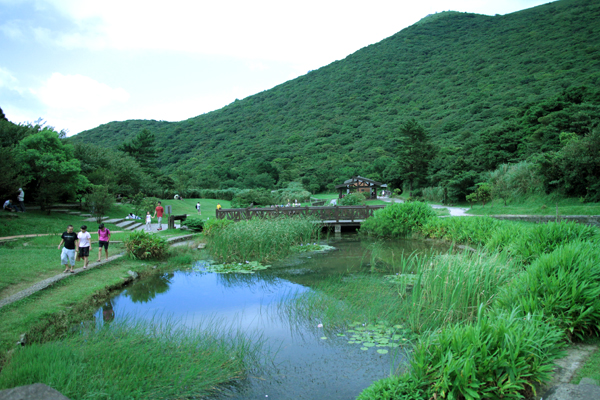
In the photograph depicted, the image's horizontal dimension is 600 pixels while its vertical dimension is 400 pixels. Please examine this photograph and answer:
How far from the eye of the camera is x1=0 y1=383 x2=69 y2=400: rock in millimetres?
3078

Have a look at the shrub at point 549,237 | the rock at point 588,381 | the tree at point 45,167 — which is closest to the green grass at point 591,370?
the rock at point 588,381

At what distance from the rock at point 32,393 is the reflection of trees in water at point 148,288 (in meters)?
5.39

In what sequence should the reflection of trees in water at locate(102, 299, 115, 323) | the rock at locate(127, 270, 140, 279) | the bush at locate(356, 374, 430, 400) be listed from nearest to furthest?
Result: 1. the bush at locate(356, 374, 430, 400)
2. the reflection of trees in water at locate(102, 299, 115, 323)
3. the rock at locate(127, 270, 140, 279)

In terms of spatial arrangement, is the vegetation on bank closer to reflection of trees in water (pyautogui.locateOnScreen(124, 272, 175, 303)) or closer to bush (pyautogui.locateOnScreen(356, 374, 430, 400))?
bush (pyautogui.locateOnScreen(356, 374, 430, 400))

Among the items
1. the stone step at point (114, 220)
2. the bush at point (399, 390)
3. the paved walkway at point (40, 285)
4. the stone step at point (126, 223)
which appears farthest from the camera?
the stone step at point (114, 220)

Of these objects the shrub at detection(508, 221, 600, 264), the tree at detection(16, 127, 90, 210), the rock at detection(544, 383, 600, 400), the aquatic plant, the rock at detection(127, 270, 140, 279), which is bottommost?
the aquatic plant

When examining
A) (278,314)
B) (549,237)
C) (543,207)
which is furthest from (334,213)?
(278,314)

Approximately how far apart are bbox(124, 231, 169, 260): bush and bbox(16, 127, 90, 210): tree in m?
9.82

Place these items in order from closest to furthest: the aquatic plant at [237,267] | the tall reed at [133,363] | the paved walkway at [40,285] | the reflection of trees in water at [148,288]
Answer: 1. the tall reed at [133,363]
2. the paved walkway at [40,285]
3. the reflection of trees in water at [148,288]
4. the aquatic plant at [237,267]

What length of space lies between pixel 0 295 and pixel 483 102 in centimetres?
7779

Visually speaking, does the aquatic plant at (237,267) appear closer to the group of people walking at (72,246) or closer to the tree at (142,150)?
the group of people walking at (72,246)

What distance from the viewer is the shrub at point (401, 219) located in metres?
17.2

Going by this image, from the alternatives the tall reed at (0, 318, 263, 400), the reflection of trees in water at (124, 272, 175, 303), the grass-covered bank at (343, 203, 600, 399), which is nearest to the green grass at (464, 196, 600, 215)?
the grass-covered bank at (343, 203, 600, 399)

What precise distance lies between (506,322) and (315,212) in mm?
16359
